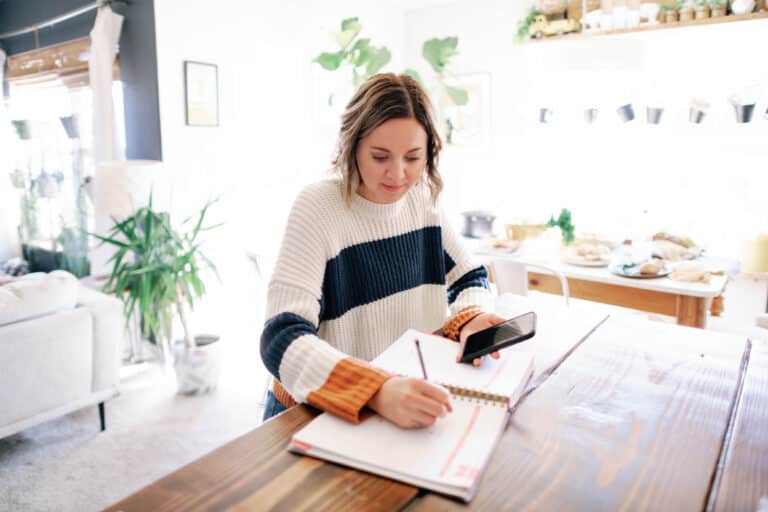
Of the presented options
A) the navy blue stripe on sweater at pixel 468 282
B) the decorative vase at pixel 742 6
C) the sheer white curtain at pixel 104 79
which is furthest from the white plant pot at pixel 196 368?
the decorative vase at pixel 742 6

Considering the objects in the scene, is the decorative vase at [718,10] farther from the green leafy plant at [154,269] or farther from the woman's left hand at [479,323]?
the woman's left hand at [479,323]

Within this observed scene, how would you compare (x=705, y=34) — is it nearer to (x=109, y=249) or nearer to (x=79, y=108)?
(x=109, y=249)

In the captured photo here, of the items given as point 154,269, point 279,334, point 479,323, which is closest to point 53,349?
point 154,269

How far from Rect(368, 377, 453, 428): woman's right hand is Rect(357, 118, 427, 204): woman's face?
1.45ft

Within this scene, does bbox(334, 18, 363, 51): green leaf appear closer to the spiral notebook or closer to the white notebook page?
the spiral notebook

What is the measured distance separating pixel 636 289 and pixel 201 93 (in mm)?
2650

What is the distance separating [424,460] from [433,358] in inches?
12.5

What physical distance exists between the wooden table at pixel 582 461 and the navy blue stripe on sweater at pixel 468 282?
377 mm

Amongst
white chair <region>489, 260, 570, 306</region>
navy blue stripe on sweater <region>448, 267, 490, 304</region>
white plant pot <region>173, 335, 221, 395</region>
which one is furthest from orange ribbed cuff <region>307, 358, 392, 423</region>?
white plant pot <region>173, 335, 221, 395</region>

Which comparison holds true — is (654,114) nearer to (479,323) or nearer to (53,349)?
(479,323)

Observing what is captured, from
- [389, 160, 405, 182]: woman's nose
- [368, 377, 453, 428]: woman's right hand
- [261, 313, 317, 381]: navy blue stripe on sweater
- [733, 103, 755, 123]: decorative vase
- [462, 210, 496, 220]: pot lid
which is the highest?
[733, 103, 755, 123]: decorative vase

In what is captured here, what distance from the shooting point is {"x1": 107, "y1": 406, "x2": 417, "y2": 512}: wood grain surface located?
0.61 meters

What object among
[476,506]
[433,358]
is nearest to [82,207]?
[433,358]

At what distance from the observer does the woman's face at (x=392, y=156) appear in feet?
3.46
